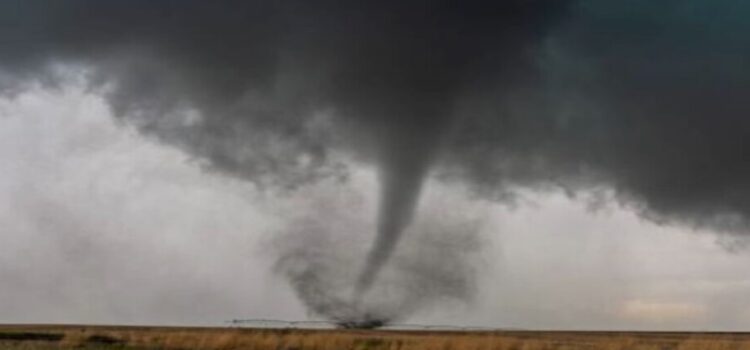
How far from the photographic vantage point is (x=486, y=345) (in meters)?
43.7

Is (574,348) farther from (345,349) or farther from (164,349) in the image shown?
(164,349)

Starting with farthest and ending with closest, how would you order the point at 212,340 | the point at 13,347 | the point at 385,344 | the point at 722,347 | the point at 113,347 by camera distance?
the point at 385,344, the point at 212,340, the point at 722,347, the point at 113,347, the point at 13,347

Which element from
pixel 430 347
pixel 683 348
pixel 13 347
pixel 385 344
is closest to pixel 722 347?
pixel 683 348

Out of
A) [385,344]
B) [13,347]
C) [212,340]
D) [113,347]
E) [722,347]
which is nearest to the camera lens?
[13,347]

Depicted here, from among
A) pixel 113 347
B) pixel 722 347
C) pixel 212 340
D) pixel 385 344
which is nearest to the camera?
pixel 113 347

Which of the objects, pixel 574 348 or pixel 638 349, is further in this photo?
pixel 574 348

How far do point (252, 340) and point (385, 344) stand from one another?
686cm

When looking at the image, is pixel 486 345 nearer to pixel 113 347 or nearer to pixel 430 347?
pixel 430 347

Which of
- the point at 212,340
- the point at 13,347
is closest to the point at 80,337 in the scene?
the point at 212,340

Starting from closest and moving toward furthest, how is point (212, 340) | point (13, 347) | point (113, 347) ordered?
point (13, 347)
point (113, 347)
point (212, 340)

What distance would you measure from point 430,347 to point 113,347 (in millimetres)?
13302

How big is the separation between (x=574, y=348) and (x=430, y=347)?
423 inches

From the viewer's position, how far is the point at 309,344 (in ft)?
148

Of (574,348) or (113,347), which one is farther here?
(574,348)
